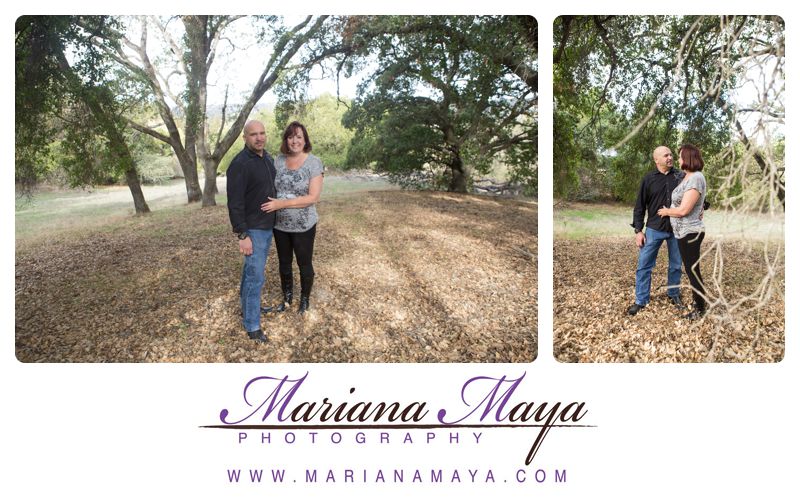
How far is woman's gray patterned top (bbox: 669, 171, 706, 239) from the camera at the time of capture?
3.04 m

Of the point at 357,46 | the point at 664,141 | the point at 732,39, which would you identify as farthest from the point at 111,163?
the point at 732,39

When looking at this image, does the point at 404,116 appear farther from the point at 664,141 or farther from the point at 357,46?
the point at 664,141

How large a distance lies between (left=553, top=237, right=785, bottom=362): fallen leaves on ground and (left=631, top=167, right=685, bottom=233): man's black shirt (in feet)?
0.65

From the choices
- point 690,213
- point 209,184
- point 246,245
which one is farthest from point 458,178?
point 209,184

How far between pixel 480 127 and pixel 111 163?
2774mm

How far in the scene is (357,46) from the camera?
3.31 m

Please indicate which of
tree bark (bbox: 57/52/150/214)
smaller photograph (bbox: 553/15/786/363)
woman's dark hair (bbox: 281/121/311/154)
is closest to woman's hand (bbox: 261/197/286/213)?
woman's dark hair (bbox: 281/121/311/154)

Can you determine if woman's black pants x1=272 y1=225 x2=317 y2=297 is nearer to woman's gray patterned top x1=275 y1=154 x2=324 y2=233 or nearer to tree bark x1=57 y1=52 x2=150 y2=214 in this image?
woman's gray patterned top x1=275 y1=154 x2=324 y2=233

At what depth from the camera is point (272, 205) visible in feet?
9.69

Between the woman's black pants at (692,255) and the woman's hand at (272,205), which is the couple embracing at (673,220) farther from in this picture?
the woman's hand at (272,205)

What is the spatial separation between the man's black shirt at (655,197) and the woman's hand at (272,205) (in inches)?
93.7

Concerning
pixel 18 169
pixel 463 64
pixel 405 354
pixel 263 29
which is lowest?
pixel 405 354

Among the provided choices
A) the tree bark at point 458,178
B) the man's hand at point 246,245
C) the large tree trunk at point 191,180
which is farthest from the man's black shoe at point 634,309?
the large tree trunk at point 191,180

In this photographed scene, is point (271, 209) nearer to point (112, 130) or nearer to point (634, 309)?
point (112, 130)
